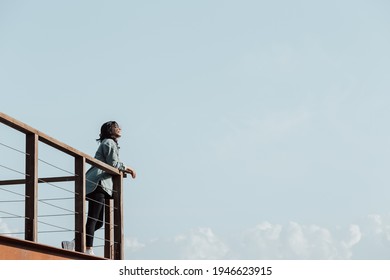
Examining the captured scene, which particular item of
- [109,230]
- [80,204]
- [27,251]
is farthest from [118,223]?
[27,251]

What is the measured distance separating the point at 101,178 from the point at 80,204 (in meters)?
0.72

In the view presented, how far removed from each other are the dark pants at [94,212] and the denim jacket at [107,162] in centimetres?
7

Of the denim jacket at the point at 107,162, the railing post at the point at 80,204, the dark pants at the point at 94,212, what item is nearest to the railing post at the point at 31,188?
the railing post at the point at 80,204

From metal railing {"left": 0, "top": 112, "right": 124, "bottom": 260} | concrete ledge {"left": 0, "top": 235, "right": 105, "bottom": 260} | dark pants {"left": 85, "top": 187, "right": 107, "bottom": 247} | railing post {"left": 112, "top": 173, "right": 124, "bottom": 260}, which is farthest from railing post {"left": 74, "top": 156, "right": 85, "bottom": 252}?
railing post {"left": 112, "top": 173, "right": 124, "bottom": 260}

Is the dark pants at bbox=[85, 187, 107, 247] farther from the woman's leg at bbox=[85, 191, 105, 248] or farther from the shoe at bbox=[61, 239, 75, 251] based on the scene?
the shoe at bbox=[61, 239, 75, 251]

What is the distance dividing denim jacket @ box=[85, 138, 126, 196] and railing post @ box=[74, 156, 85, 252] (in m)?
0.49

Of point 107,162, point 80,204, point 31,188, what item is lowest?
point 31,188

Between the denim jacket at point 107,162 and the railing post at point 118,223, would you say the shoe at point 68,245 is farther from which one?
the railing post at point 118,223

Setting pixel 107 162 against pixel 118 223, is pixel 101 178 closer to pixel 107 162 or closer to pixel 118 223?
pixel 107 162

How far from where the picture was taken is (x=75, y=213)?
10.4 m

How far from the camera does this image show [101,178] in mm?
11164
